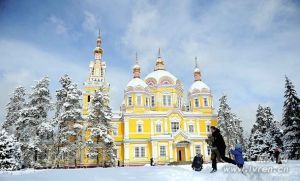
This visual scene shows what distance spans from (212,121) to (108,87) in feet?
70.6

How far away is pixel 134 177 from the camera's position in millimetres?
12219

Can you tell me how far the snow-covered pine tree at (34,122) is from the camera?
30438 mm

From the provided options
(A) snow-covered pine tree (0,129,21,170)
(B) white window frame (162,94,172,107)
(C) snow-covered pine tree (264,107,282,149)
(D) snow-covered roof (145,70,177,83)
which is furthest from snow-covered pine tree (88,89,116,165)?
(C) snow-covered pine tree (264,107,282,149)

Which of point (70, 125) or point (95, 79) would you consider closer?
point (70, 125)

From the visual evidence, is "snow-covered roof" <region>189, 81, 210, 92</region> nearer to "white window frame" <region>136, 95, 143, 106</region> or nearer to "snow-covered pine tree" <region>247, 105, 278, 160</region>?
"white window frame" <region>136, 95, 143, 106</region>

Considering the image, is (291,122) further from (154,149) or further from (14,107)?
(14,107)

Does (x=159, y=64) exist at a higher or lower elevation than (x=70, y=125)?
higher

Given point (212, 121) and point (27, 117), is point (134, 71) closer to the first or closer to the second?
point (212, 121)

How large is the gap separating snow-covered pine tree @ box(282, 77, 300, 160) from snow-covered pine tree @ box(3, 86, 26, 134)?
33429 mm

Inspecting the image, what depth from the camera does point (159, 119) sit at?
47.9 meters

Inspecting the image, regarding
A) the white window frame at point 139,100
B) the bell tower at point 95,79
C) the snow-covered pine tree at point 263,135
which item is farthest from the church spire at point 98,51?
the snow-covered pine tree at point 263,135

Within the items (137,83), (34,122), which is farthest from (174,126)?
(34,122)

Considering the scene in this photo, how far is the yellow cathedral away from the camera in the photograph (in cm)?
4472

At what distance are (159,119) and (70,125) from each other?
17523 millimetres
